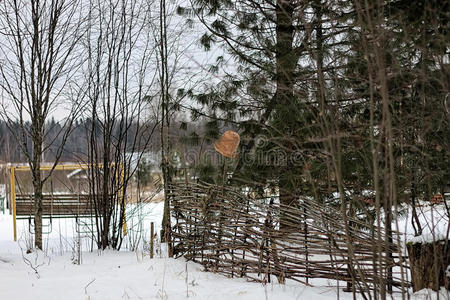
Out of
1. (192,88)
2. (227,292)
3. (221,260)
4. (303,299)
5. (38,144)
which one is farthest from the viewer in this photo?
(192,88)

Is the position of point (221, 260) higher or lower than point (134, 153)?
lower

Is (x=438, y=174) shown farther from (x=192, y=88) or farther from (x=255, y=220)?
(x=192, y=88)

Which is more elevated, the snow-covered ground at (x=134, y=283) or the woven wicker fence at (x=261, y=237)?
the woven wicker fence at (x=261, y=237)

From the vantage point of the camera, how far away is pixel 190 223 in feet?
15.9

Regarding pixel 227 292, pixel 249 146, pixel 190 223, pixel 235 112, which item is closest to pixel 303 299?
pixel 227 292

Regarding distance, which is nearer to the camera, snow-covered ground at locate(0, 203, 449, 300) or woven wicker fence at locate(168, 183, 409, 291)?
snow-covered ground at locate(0, 203, 449, 300)

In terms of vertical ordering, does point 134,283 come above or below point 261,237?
below

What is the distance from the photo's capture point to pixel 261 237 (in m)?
4.30

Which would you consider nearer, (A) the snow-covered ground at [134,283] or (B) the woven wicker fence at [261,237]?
(A) the snow-covered ground at [134,283]

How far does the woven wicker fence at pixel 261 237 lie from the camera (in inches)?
154

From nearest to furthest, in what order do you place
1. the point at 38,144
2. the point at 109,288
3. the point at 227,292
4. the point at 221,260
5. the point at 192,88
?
the point at 227,292 → the point at 109,288 → the point at 221,260 → the point at 38,144 → the point at 192,88

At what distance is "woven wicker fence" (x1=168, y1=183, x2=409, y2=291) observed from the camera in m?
3.91

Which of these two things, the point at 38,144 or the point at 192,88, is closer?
the point at 38,144

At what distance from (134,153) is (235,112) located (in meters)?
1.66
